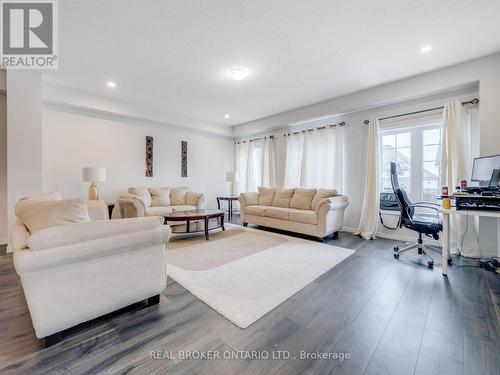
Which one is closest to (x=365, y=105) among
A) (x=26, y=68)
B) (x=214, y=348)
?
(x=214, y=348)

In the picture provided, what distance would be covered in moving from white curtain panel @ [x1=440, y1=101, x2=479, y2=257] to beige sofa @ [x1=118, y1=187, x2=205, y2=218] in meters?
4.61

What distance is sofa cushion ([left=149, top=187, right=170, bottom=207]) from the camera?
506 centimetres

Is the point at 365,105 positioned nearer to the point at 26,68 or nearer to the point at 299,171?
the point at 299,171

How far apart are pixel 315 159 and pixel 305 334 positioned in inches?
164

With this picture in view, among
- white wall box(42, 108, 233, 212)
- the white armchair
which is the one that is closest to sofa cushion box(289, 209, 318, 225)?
the white armchair

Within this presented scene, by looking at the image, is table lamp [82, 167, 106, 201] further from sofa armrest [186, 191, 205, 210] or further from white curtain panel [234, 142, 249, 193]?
white curtain panel [234, 142, 249, 193]

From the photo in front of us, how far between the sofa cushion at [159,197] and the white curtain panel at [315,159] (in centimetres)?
299

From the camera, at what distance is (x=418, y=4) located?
6.88 feet

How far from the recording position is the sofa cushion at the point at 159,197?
506cm

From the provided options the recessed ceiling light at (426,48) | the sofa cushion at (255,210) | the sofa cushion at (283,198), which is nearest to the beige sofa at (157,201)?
the sofa cushion at (255,210)

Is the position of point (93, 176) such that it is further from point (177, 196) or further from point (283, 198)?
point (283, 198)

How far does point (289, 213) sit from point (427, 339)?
2796 mm

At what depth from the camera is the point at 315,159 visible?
5.18 meters

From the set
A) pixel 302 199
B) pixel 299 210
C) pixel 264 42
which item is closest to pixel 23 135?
pixel 264 42
